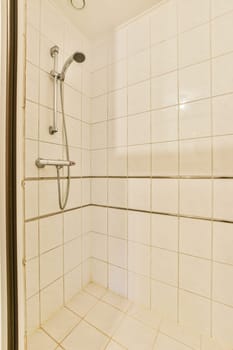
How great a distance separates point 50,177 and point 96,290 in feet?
2.99

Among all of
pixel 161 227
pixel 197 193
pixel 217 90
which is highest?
pixel 217 90

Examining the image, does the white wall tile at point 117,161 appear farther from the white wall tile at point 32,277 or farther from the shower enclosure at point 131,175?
the white wall tile at point 32,277

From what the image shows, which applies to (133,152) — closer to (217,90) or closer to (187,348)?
(217,90)

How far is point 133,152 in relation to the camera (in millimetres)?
1150

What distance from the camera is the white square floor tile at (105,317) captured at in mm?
946

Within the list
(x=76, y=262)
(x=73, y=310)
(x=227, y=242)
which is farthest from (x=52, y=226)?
(x=227, y=242)

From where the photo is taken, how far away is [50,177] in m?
1.03

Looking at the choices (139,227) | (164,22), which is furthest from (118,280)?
(164,22)

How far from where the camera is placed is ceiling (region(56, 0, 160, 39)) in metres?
1.04

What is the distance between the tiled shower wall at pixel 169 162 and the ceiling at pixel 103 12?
0.06 m

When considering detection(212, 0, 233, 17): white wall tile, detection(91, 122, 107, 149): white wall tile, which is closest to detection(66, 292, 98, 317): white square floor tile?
detection(91, 122, 107, 149): white wall tile

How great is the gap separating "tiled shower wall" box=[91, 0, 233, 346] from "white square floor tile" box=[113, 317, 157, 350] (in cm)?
16

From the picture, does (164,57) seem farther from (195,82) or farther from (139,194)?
(139,194)

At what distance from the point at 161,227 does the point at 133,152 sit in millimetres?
515
